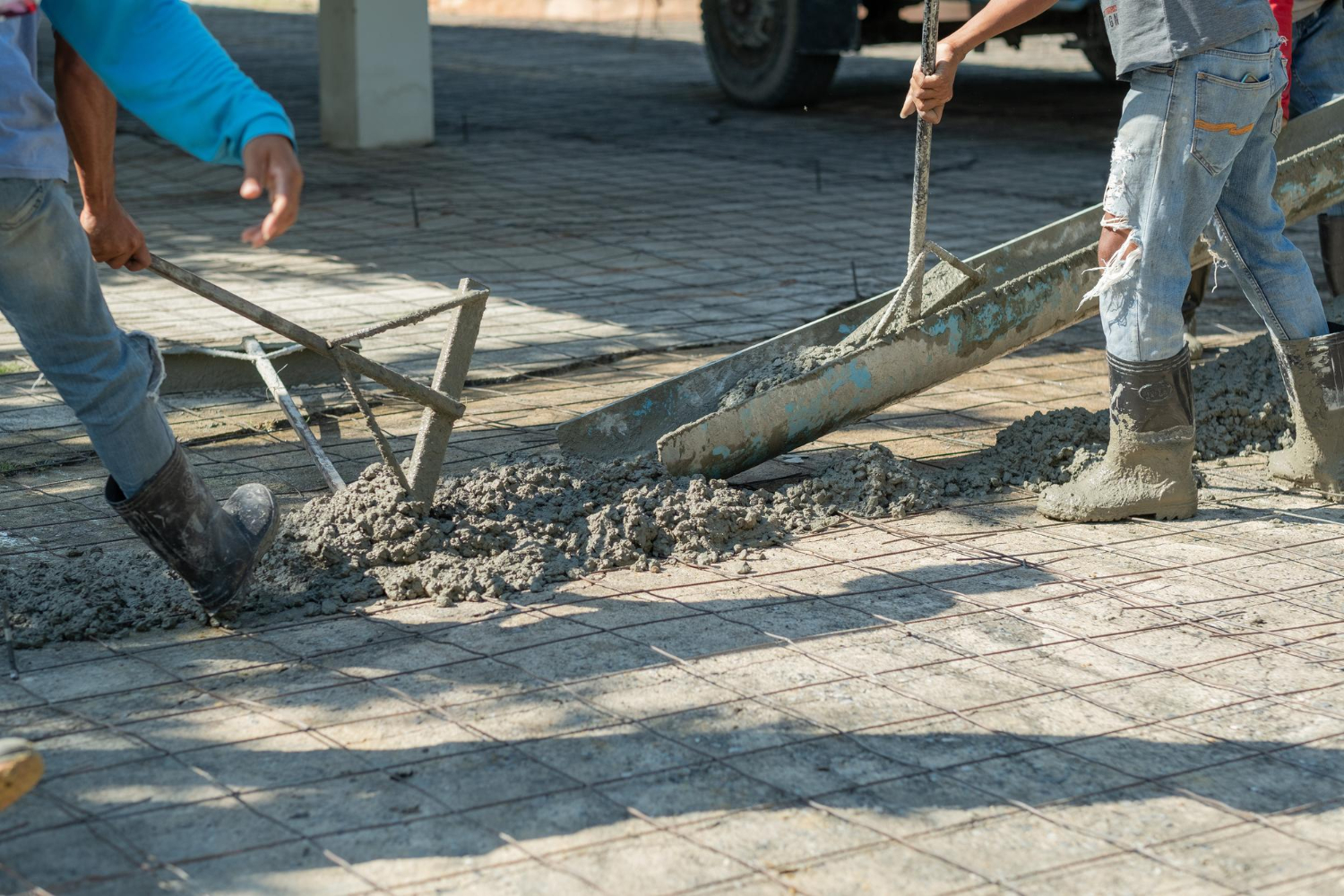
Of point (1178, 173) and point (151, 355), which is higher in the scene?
point (1178, 173)

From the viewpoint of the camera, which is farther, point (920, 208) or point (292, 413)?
point (292, 413)

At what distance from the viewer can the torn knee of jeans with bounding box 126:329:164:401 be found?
9.26ft

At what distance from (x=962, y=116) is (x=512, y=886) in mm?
10278

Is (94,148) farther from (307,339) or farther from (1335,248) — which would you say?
(1335,248)

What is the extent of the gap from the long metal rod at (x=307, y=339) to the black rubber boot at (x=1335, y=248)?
2794mm

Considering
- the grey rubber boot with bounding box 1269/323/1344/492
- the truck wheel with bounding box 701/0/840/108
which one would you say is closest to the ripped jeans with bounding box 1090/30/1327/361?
the grey rubber boot with bounding box 1269/323/1344/492

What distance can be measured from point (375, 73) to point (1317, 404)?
7306 millimetres

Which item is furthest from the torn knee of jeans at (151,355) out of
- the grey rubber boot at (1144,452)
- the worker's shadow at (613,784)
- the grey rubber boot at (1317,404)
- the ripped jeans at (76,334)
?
the grey rubber boot at (1317,404)

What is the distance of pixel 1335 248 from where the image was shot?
465 centimetres

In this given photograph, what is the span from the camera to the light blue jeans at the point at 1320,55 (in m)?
4.38

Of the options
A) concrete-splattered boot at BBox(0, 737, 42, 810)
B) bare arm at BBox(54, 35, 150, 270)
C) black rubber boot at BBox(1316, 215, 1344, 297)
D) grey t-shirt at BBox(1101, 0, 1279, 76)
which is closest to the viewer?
concrete-splattered boot at BBox(0, 737, 42, 810)

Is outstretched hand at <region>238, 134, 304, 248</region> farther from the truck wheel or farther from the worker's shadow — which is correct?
the truck wheel

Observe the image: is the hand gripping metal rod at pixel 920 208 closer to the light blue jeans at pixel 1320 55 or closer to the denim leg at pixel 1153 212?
the denim leg at pixel 1153 212

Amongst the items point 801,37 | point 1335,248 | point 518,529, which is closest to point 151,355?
point 518,529
